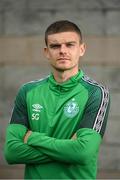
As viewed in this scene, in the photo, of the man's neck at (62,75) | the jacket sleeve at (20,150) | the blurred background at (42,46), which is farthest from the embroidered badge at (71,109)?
the blurred background at (42,46)

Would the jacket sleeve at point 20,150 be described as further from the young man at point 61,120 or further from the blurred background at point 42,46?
the blurred background at point 42,46

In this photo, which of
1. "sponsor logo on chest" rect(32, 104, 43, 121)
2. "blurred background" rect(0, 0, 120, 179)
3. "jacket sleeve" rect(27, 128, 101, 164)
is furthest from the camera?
"blurred background" rect(0, 0, 120, 179)

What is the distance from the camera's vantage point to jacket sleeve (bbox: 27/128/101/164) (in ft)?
8.86

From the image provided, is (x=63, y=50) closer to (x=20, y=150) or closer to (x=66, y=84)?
(x=66, y=84)

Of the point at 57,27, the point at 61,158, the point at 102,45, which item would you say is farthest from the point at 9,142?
the point at 102,45

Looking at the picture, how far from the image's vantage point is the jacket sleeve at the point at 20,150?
277 centimetres

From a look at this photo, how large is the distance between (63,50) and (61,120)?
38 cm

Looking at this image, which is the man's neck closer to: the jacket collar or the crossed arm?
the jacket collar

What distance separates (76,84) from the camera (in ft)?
9.36

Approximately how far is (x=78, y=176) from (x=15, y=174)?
308 cm

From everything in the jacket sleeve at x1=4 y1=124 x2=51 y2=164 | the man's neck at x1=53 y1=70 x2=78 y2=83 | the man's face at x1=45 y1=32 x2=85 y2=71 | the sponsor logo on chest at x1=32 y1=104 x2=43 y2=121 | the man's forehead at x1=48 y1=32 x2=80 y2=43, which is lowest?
the jacket sleeve at x1=4 y1=124 x2=51 y2=164

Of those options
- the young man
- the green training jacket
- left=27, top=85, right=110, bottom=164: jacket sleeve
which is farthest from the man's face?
left=27, top=85, right=110, bottom=164: jacket sleeve

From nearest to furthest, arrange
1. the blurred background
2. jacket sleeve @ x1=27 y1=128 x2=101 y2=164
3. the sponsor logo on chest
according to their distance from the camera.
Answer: jacket sleeve @ x1=27 y1=128 x2=101 y2=164 → the sponsor logo on chest → the blurred background

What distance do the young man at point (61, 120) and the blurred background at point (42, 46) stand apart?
2.67 m
